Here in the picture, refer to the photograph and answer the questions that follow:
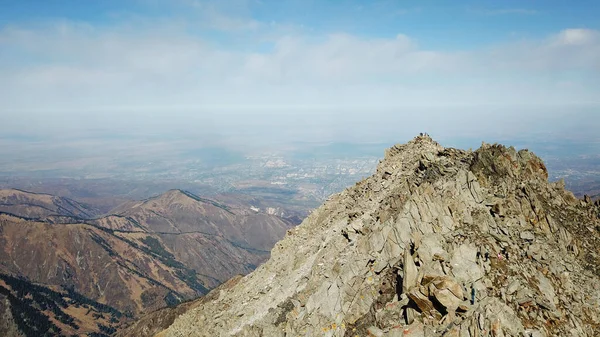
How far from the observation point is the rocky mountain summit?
70.2 feet

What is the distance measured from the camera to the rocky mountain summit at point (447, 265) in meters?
21.4

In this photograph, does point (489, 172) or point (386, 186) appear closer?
point (489, 172)

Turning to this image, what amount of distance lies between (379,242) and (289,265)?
16.0 meters

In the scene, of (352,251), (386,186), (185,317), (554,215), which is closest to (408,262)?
(352,251)

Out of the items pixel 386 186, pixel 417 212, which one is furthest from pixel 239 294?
pixel 417 212

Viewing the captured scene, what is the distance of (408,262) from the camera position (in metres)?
24.5

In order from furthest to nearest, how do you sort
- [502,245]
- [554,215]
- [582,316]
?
[554,215], [502,245], [582,316]

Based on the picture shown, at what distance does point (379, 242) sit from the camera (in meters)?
32.5

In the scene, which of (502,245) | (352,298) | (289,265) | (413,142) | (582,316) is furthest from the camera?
(413,142)

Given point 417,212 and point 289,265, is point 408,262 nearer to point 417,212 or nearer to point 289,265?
point 417,212

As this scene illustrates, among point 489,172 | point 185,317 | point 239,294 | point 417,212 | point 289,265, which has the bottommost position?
point 185,317

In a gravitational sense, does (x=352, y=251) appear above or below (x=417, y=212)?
below

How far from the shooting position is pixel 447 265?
76.0ft

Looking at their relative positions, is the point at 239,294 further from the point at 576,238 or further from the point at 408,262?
the point at 576,238
